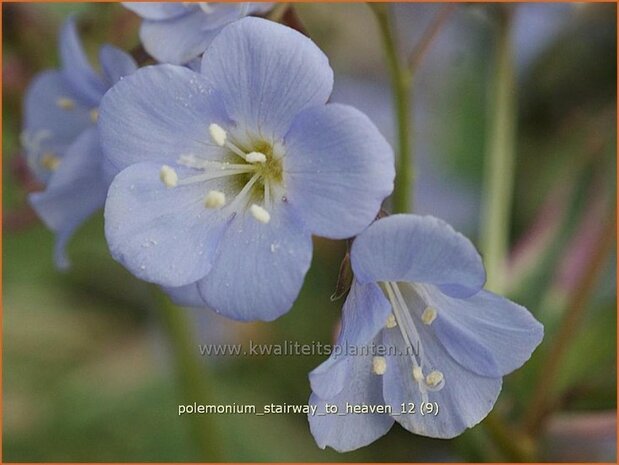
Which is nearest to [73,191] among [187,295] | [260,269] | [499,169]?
[187,295]

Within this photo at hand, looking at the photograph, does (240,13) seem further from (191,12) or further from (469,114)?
(469,114)

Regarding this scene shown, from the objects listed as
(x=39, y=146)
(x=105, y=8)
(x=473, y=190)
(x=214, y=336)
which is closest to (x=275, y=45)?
(x=39, y=146)

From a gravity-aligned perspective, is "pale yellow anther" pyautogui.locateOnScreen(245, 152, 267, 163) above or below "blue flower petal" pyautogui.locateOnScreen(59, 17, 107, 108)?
above

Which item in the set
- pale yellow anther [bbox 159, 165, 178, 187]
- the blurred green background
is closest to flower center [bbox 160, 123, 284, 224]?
pale yellow anther [bbox 159, 165, 178, 187]

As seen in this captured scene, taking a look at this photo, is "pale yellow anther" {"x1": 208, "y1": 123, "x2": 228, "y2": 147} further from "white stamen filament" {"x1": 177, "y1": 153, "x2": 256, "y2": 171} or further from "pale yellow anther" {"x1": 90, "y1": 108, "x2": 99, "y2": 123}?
Result: "pale yellow anther" {"x1": 90, "y1": 108, "x2": 99, "y2": 123}

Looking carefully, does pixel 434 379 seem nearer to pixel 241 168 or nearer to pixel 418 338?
pixel 418 338

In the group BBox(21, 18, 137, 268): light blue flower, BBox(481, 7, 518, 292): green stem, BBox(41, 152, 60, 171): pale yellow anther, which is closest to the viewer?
BBox(21, 18, 137, 268): light blue flower
